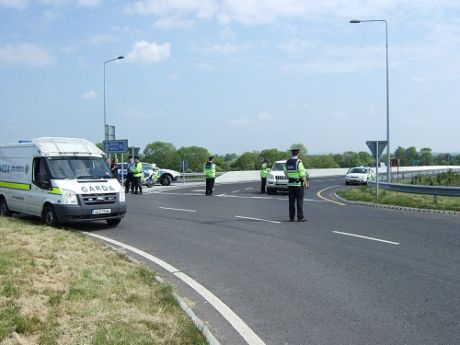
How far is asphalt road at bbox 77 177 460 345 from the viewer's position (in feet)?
16.2

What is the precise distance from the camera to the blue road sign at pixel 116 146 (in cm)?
2730

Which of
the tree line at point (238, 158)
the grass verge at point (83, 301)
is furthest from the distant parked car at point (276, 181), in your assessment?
the tree line at point (238, 158)

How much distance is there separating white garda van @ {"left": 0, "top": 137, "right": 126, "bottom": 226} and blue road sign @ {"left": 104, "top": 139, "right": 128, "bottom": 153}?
44.6 feet

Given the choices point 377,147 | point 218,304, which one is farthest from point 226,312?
point 377,147

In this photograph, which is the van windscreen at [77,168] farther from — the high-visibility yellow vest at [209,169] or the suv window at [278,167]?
the suv window at [278,167]

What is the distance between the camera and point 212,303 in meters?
5.84

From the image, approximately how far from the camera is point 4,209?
14.0m

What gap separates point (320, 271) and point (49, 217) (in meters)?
7.13

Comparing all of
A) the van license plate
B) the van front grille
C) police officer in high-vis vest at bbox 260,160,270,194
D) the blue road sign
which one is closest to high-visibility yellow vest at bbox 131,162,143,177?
the blue road sign

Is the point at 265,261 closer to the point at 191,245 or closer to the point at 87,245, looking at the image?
the point at 191,245

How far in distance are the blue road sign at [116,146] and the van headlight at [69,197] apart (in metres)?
16.0

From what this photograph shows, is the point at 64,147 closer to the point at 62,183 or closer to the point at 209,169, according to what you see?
the point at 62,183

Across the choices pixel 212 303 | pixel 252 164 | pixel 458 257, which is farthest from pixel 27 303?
pixel 252 164

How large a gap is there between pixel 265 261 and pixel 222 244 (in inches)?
69.6
